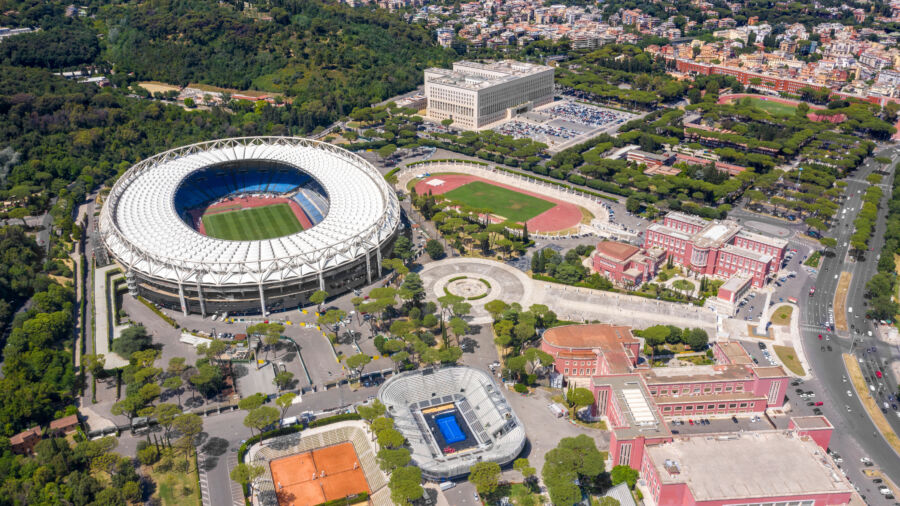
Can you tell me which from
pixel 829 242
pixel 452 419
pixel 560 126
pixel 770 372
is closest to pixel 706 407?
pixel 770 372

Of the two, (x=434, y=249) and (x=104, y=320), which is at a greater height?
(x=434, y=249)

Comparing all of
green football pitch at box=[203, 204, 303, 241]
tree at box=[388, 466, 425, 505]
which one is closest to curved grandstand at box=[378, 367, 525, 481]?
tree at box=[388, 466, 425, 505]

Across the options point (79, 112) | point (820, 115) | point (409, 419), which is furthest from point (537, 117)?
point (409, 419)

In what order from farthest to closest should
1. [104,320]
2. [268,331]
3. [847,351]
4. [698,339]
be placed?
[104,320], [847,351], [698,339], [268,331]

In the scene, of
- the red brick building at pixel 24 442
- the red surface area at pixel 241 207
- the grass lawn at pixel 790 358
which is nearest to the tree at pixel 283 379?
the red brick building at pixel 24 442

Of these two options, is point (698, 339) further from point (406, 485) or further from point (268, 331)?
point (268, 331)

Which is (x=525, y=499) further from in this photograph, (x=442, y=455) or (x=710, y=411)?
(x=710, y=411)

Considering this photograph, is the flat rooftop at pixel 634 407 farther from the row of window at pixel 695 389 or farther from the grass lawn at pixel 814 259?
the grass lawn at pixel 814 259
